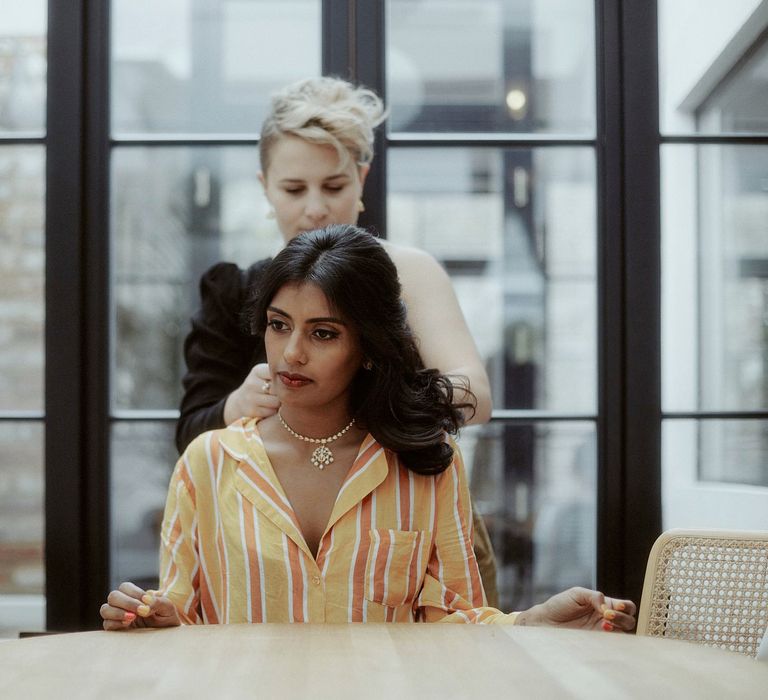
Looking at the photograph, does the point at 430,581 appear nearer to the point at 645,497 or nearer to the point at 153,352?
the point at 645,497

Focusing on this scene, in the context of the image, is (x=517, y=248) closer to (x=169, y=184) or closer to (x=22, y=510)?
(x=169, y=184)

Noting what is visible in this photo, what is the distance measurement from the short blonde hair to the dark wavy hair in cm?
34

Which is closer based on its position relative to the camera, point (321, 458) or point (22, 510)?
point (321, 458)

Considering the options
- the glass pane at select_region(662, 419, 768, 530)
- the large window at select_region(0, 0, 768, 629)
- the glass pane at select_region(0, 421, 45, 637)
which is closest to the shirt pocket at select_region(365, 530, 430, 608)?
the large window at select_region(0, 0, 768, 629)

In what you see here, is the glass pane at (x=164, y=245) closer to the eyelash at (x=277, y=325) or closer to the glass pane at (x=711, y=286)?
the eyelash at (x=277, y=325)

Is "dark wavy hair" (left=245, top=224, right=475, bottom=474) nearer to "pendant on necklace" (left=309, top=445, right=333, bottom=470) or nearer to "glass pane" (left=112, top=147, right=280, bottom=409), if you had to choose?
"pendant on necklace" (left=309, top=445, right=333, bottom=470)

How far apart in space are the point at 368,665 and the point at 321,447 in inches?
22.8

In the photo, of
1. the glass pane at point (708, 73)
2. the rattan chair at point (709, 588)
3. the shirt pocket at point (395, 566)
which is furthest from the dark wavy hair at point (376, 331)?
the glass pane at point (708, 73)

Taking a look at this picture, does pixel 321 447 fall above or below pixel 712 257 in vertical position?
below

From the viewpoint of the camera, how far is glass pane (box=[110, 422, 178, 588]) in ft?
7.88

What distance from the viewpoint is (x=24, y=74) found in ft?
8.04

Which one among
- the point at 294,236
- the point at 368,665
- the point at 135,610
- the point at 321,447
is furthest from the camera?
the point at 294,236

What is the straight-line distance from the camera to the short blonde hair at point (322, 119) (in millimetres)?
1935

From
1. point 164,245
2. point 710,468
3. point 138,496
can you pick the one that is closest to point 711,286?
point 710,468
